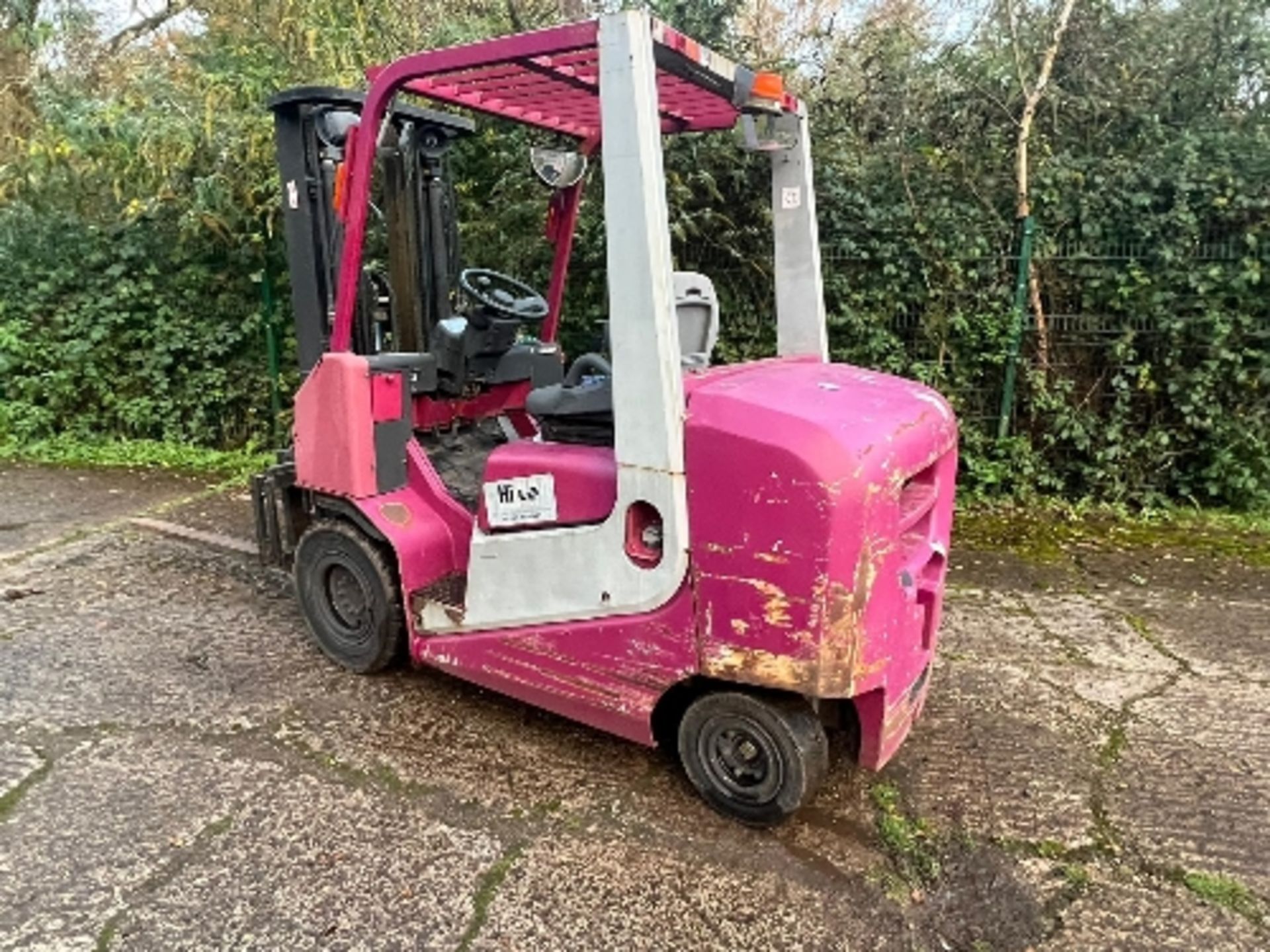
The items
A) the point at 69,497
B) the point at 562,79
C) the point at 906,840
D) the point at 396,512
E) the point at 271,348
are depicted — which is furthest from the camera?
the point at 271,348

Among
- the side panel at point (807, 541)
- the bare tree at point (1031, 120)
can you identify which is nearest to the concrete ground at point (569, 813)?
the side panel at point (807, 541)

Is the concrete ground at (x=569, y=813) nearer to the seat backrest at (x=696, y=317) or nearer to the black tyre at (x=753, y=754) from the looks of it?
the black tyre at (x=753, y=754)

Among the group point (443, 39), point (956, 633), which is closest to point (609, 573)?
point (956, 633)

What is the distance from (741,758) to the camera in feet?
9.43

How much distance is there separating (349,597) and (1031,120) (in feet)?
17.7

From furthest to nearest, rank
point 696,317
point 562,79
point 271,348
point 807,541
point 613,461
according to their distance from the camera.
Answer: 1. point 271,348
2. point 696,317
3. point 562,79
4. point 613,461
5. point 807,541

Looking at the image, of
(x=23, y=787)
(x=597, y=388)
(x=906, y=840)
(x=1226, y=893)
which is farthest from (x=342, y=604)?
(x=1226, y=893)

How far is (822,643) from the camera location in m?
2.53

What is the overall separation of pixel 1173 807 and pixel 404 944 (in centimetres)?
237

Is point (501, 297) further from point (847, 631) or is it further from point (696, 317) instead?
point (847, 631)

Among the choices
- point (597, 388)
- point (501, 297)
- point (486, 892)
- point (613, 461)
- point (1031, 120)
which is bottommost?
point (486, 892)

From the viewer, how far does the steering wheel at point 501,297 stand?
3.98 m

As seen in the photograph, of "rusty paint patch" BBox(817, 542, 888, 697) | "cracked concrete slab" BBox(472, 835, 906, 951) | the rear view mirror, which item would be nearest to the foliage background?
the rear view mirror

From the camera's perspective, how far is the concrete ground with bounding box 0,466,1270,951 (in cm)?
248
